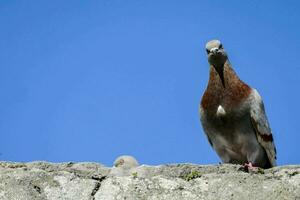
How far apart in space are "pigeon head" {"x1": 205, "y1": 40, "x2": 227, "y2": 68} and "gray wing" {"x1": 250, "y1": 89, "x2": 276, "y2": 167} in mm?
634

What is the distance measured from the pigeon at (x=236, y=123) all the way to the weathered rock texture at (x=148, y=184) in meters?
2.48

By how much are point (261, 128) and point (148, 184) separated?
3.09 metres

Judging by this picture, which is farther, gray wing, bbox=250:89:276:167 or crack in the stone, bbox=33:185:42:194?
gray wing, bbox=250:89:276:167

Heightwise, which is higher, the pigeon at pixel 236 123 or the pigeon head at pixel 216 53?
the pigeon head at pixel 216 53

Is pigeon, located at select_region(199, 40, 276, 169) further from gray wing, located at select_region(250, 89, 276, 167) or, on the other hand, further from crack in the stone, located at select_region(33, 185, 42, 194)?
crack in the stone, located at select_region(33, 185, 42, 194)

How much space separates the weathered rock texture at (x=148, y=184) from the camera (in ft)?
16.2

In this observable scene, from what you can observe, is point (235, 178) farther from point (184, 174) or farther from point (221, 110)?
point (221, 110)

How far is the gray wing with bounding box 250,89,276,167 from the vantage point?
7.80 meters

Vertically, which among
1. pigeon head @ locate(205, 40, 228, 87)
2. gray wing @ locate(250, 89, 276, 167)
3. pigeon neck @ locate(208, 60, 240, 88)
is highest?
pigeon head @ locate(205, 40, 228, 87)

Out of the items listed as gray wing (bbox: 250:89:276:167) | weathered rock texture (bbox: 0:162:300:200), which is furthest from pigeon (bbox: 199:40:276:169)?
weathered rock texture (bbox: 0:162:300:200)

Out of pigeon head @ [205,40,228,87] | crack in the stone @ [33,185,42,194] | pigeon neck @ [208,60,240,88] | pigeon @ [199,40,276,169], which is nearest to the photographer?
crack in the stone @ [33,185,42,194]

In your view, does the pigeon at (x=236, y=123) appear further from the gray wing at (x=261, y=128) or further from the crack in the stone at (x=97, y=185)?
the crack in the stone at (x=97, y=185)

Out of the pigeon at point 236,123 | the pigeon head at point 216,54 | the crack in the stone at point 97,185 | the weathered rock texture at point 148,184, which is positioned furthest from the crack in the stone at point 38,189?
the pigeon head at point 216,54

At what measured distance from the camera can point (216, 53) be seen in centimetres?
821
